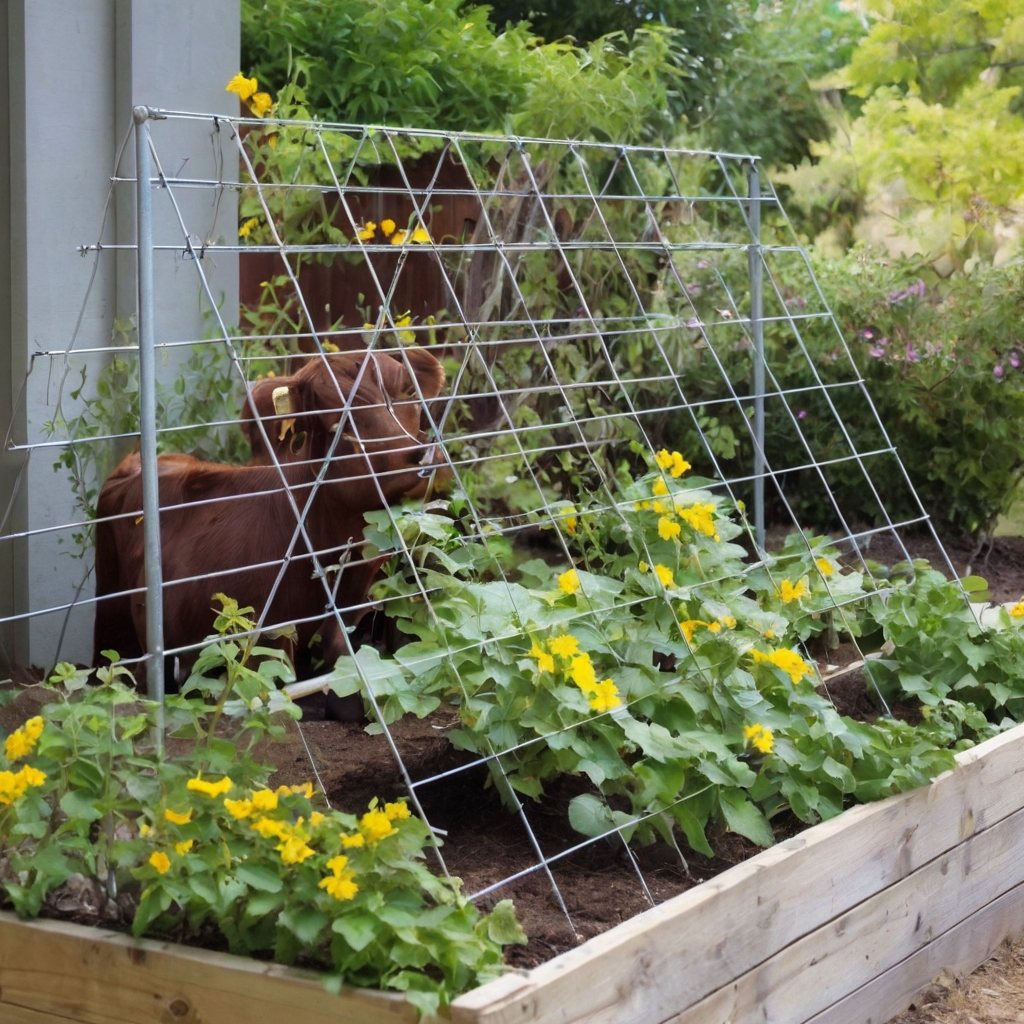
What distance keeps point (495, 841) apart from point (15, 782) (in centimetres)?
92

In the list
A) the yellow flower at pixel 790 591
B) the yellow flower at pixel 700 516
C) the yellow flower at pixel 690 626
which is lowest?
the yellow flower at pixel 790 591

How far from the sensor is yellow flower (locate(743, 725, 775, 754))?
7.36ft

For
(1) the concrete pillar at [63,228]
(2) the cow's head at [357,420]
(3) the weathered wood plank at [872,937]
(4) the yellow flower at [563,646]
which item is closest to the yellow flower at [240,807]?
(3) the weathered wood plank at [872,937]

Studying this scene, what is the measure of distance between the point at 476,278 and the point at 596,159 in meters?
1.76

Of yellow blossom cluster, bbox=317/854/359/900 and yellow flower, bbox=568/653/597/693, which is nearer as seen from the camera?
yellow blossom cluster, bbox=317/854/359/900

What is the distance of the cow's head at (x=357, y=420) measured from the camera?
2.65m

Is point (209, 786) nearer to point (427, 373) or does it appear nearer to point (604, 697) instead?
point (604, 697)

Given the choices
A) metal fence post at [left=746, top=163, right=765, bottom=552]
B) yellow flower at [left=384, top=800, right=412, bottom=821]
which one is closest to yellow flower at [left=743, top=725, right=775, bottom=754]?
yellow flower at [left=384, top=800, right=412, bottom=821]

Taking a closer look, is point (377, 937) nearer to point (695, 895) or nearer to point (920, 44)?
point (695, 895)

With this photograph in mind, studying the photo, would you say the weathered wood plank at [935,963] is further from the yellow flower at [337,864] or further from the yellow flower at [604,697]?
the yellow flower at [337,864]

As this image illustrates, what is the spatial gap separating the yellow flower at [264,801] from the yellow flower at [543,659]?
1.93 ft

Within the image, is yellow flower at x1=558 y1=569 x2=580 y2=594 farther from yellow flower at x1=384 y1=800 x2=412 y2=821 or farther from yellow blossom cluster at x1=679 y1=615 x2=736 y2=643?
yellow flower at x1=384 y1=800 x2=412 y2=821

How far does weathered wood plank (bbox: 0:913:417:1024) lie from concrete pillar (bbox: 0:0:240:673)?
147 cm

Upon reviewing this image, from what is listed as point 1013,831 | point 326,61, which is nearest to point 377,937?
point 1013,831
